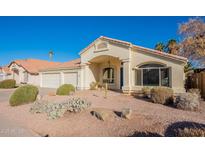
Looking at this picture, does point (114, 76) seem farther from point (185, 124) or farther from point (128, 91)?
point (185, 124)

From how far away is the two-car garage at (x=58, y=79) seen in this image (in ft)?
70.2

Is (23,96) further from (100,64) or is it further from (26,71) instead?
(26,71)

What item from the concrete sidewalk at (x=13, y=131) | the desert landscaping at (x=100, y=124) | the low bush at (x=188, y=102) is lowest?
the concrete sidewalk at (x=13, y=131)

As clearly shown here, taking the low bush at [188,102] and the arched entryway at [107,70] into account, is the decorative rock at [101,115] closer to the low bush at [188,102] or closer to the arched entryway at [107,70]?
the low bush at [188,102]

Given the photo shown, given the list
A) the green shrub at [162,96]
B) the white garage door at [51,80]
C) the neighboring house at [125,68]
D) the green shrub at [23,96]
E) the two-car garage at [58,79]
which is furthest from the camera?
the white garage door at [51,80]

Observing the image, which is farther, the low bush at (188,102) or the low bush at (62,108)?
the low bush at (188,102)

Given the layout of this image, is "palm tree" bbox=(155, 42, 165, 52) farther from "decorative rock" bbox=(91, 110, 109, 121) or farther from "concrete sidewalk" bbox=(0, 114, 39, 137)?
"concrete sidewalk" bbox=(0, 114, 39, 137)

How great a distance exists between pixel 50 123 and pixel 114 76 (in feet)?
43.1

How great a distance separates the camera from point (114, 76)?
19.9 m

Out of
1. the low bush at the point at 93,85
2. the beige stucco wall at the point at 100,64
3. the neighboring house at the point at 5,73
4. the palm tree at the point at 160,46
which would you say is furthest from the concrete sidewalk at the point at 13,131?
the neighboring house at the point at 5,73

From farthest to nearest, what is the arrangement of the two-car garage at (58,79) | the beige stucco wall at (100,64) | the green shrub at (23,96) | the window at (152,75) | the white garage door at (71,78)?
the two-car garage at (58,79), the white garage door at (71,78), the beige stucco wall at (100,64), the window at (152,75), the green shrub at (23,96)

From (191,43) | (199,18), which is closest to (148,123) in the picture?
(191,43)

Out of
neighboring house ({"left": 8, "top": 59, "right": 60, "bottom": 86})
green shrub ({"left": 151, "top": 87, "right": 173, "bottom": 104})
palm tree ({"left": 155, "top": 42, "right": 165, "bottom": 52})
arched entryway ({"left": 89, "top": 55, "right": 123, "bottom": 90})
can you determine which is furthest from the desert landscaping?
neighboring house ({"left": 8, "top": 59, "right": 60, "bottom": 86})

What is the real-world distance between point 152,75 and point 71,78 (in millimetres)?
10874
